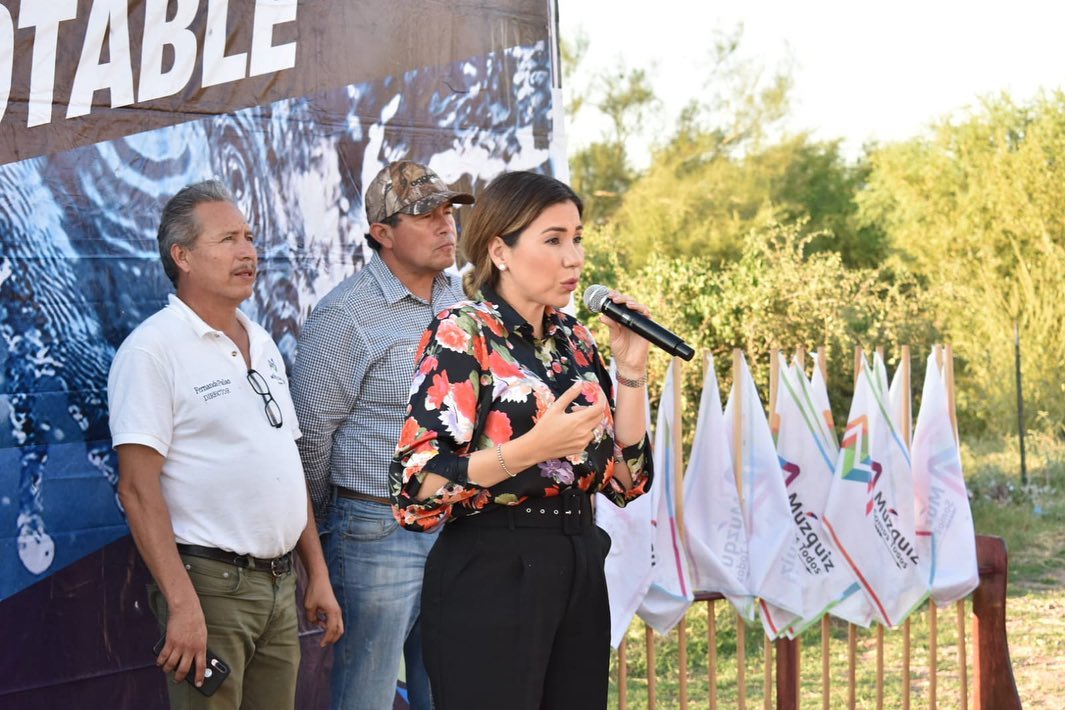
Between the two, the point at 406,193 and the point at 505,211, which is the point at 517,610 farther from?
the point at 406,193

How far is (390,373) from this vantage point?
285 centimetres

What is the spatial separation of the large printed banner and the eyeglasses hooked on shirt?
53 cm

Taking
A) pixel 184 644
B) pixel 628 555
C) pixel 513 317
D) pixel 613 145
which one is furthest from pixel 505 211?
pixel 613 145

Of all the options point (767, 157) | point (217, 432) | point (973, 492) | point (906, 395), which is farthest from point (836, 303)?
point (767, 157)

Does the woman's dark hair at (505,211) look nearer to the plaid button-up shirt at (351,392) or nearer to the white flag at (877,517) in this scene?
the plaid button-up shirt at (351,392)

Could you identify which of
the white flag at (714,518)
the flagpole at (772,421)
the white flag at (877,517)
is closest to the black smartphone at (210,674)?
the white flag at (714,518)

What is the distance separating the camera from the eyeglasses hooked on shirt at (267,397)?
8.51ft

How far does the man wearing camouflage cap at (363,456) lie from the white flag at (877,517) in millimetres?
1383

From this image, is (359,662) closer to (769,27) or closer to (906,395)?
(906,395)

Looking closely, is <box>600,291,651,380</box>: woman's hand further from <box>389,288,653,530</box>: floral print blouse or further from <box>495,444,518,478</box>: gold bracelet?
<box>495,444,518,478</box>: gold bracelet

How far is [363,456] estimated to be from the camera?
9.34ft

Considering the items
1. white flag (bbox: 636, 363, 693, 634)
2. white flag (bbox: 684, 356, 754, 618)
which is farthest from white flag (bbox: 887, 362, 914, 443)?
white flag (bbox: 636, 363, 693, 634)

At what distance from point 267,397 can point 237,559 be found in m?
0.36

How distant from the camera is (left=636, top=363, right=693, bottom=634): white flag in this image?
3359 mm
